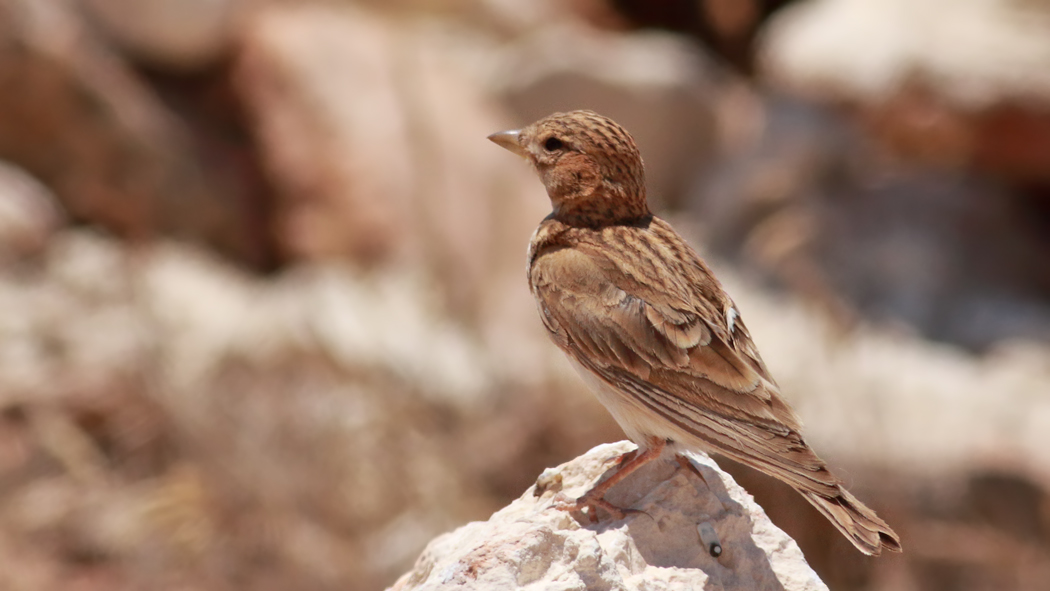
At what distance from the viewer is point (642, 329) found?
13.5 ft

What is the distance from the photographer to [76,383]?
1004 centimetres

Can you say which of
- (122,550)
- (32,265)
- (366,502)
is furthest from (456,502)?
(32,265)

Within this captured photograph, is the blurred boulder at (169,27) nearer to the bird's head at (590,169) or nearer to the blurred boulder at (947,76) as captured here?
the blurred boulder at (947,76)

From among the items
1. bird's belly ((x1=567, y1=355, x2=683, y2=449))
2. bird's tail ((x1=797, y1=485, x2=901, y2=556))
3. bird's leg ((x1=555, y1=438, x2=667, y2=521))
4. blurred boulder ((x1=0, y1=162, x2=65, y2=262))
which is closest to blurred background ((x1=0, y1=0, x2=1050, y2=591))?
blurred boulder ((x1=0, y1=162, x2=65, y2=262))

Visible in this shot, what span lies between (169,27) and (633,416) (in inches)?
408

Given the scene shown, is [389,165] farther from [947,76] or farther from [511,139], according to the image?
[511,139]

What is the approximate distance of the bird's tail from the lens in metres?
3.43

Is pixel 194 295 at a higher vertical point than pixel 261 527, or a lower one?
higher

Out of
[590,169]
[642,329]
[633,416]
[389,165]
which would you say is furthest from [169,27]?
[633,416]

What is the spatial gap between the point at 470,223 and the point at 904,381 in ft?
13.6

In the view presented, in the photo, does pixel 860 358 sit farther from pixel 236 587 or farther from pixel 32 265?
pixel 32 265

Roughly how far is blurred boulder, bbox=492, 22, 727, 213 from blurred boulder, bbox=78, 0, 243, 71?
288 cm

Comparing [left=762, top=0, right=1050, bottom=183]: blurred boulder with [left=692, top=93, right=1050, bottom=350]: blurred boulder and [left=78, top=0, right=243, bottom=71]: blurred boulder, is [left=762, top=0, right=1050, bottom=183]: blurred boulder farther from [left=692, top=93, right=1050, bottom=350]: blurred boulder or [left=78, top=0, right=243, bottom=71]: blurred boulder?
[left=78, top=0, right=243, bottom=71]: blurred boulder

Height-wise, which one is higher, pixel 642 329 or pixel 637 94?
pixel 637 94
